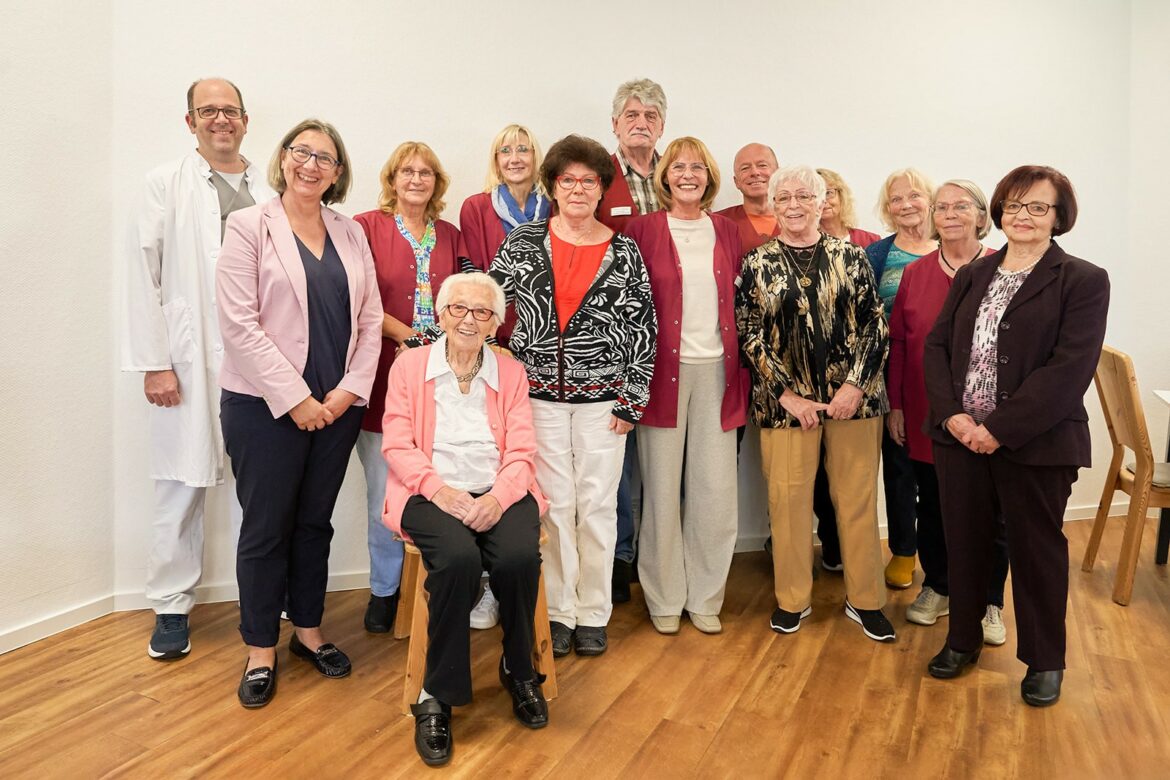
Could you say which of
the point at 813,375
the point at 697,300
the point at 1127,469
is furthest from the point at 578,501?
the point at 1127,469

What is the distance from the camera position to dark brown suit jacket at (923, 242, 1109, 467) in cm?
237

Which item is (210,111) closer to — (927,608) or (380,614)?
(380,614)

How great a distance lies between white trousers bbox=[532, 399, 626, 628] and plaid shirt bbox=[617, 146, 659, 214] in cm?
103

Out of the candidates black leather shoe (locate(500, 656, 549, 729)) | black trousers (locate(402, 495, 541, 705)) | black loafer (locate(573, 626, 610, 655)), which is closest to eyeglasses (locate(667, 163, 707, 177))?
black trousers (locate(402, 495, 541, 705))

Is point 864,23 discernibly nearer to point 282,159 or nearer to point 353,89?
point 353,89

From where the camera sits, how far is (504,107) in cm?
370

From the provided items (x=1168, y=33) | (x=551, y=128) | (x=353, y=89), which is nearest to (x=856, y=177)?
(x=551, y=128)

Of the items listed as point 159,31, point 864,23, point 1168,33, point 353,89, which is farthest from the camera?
point 1168,33

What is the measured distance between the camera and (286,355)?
249 cm

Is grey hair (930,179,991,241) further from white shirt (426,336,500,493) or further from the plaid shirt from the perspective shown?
white shirt (426,336,500,493)

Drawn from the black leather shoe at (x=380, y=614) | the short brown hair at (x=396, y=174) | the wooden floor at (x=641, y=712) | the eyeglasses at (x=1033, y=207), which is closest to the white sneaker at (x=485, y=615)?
the wooden floor at (x=641, y=712)

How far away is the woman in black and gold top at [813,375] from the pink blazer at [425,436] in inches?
37.0

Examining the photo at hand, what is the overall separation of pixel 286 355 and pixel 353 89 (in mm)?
1488

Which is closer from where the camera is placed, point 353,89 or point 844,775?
point 844,775
